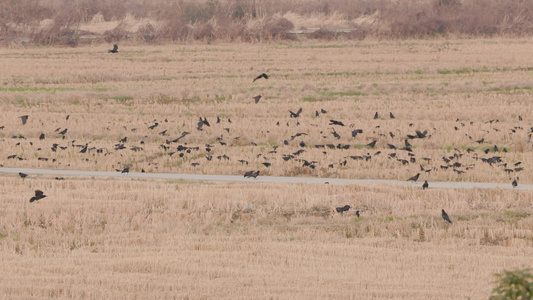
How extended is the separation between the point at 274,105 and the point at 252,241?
58.8ft

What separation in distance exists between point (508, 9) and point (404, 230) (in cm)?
5121

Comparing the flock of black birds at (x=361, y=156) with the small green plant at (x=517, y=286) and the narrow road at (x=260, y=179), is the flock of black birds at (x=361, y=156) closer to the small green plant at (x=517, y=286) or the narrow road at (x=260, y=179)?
the narrow road at (x=260, y=179)

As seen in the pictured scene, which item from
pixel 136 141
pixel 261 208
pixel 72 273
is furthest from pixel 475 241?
pixel 136 141

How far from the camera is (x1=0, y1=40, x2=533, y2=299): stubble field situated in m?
11.5

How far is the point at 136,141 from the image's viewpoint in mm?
25703

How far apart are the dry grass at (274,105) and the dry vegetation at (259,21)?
5.31 meters

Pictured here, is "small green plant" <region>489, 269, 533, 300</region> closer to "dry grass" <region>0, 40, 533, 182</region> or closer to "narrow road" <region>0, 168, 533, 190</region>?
"narrow road" <region>0, 168, 533, 190</region>

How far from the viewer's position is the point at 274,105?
31625 millimetres

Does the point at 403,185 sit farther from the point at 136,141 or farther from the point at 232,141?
the point at 136,141

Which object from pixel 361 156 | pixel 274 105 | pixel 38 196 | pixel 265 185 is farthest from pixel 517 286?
pixel 274 105

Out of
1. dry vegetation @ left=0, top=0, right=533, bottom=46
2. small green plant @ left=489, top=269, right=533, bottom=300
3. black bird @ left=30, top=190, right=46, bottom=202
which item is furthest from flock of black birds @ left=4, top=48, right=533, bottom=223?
dry vegetation @ left=0, top=0, right=533, bottom=46

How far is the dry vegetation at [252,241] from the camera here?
10820mm

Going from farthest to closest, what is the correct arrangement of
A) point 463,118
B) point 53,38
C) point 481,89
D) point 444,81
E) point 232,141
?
point 53,38 < point 444,81 < point 481,89 < point 463,118 < point 232,141

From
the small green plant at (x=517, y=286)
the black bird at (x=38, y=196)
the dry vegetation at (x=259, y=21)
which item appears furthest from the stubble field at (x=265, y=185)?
the dry vegetation at (x=259, y=21)
